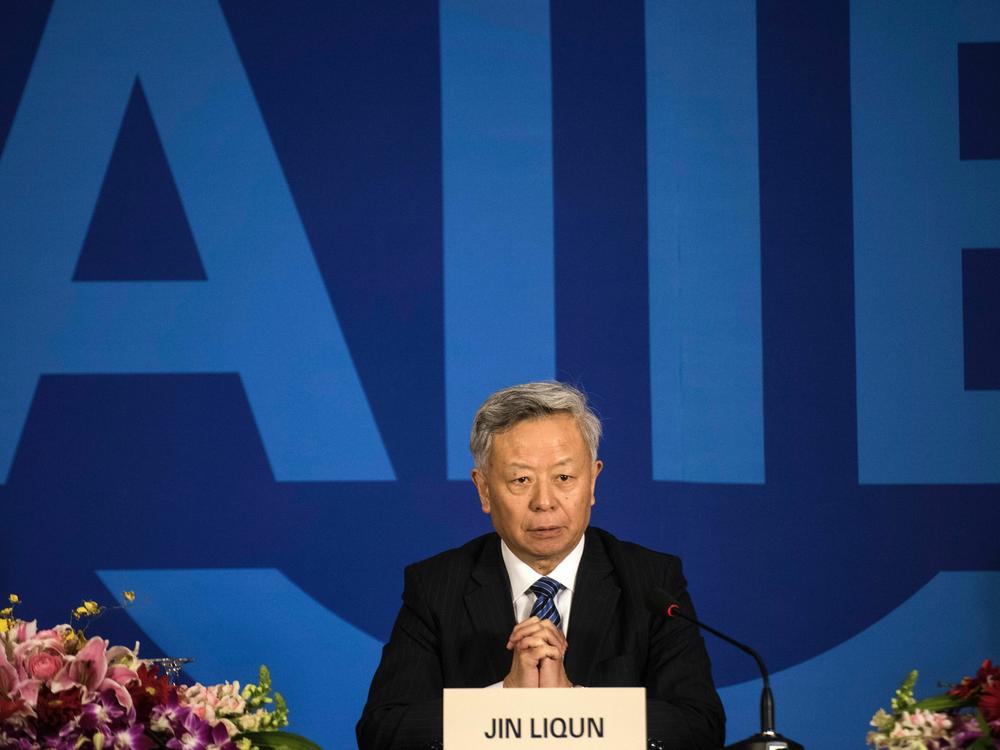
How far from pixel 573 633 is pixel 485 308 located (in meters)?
1.48

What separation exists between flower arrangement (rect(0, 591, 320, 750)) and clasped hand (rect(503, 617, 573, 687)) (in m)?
0.64

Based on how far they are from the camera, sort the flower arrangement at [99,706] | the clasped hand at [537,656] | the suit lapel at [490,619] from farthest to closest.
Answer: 1. the suit lapel at [490,619]
2. the clasped hand at [537,656]
3. the flower arrangement at [99,706]

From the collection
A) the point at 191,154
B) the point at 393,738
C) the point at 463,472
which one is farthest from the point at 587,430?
the point at 191,154

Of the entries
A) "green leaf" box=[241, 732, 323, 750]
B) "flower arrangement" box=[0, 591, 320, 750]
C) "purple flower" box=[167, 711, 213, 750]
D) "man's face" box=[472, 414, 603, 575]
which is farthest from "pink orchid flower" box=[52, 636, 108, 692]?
"man's face" box=[472, 414, 603, 575]

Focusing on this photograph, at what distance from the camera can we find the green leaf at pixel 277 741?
1853 mm

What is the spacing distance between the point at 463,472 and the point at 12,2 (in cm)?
215

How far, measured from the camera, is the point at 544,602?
278 cm

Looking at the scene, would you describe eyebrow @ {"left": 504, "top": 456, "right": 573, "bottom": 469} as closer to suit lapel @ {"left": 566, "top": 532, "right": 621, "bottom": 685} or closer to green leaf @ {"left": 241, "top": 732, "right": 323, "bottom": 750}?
suit lapel @ {"left": 566, "top": 532, "right": 621, "bottom": 685}

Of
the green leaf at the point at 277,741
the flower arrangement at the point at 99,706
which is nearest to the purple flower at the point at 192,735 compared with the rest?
the flower arrangement at the point at 99,706

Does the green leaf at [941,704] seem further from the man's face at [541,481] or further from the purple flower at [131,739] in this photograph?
the purple flower at [131,739]

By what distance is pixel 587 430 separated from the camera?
276 cm

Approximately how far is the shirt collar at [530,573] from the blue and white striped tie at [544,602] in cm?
2

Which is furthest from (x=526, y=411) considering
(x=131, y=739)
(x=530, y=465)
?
(x=131, y=739)

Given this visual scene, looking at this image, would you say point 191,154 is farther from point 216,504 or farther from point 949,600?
point 949,600
